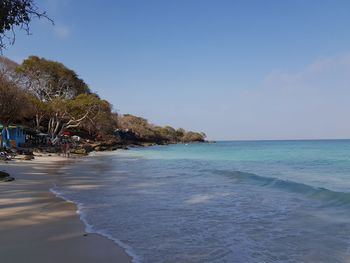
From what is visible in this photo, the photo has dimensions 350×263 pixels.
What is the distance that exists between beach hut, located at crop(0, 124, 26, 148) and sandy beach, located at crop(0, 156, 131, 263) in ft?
86.4

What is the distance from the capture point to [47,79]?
6047cm

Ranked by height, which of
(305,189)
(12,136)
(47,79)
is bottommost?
(305,189)

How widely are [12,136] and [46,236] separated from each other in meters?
36.2

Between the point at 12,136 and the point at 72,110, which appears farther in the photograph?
the point at 72,110

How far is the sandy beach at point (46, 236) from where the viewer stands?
6034 millimetres

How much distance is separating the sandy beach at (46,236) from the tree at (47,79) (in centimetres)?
4799

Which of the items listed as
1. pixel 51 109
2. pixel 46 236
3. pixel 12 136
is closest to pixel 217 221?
pixel 46 236

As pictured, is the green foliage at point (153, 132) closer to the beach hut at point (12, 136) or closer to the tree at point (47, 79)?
the tree at point (47, 79)

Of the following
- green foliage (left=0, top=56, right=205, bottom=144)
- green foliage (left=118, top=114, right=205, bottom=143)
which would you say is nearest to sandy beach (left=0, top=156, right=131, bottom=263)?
green foliage (left=0, top=56, right=205, bottom=144)

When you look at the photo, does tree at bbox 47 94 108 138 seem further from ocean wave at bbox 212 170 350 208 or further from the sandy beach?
the sandy beach

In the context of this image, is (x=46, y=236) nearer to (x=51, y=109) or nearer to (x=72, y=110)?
(x=51, y=109)

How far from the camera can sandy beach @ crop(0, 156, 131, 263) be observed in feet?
19.8

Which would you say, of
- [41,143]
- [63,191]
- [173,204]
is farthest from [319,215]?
[41,143]

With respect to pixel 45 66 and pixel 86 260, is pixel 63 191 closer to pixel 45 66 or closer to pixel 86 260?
pixel 86 260
